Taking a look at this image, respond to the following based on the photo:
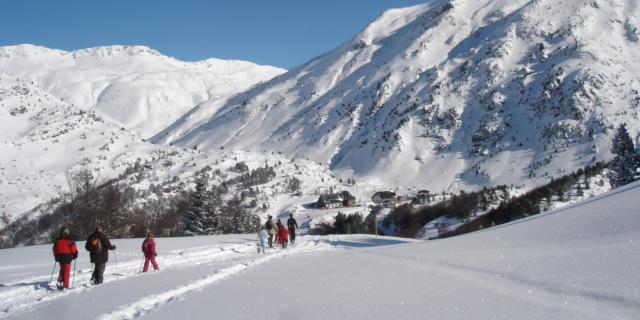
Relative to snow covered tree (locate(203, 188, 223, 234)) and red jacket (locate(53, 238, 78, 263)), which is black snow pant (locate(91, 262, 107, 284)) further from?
snow covered tree (locate(203, 188, 223, 234))

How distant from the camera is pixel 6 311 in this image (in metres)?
11.4

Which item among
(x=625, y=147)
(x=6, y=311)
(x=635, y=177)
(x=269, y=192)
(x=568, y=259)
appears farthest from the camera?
(x=269, y=192)

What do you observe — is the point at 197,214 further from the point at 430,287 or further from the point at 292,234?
the point at 430,287

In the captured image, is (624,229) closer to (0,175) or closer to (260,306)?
(260,306)

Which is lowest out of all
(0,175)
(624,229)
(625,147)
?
(624,229)

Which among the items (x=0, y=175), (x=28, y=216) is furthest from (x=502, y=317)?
(x=0, y=175)

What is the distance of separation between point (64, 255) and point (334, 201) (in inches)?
5622

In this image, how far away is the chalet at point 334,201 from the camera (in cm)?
15500

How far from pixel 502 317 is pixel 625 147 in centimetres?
8072

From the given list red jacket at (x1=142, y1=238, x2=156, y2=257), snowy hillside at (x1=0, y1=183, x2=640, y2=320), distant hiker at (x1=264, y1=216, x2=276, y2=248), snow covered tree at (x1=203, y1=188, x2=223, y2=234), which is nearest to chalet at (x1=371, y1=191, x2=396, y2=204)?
snow covered tree at (x1=203, y1=188, x2=223, y2=234)

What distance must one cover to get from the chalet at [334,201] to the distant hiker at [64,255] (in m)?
138

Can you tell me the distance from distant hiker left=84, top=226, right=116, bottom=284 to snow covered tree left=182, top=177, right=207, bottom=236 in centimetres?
4317

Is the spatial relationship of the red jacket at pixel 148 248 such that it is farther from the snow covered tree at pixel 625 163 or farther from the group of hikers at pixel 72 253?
the snow covered tree at pixel 625 163

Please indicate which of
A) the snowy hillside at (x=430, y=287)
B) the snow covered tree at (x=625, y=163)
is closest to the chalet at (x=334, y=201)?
the snow covered tree at (x=625, y=163)
